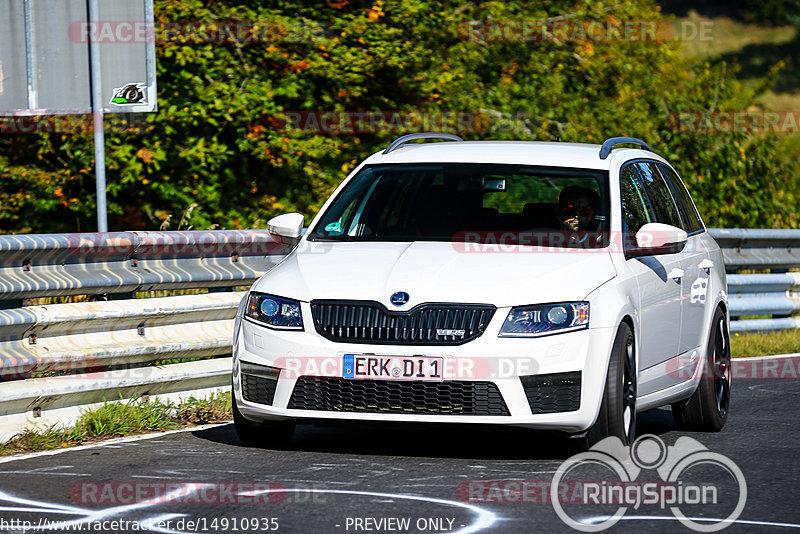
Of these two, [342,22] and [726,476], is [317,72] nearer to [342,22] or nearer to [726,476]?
[342,22]

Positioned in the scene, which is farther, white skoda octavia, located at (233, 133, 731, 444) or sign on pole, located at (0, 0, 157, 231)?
sign on pole, located at (0, 0, 157, 231)

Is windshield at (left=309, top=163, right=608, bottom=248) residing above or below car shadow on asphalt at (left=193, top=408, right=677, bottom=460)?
above

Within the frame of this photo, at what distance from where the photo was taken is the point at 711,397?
29.1 ft

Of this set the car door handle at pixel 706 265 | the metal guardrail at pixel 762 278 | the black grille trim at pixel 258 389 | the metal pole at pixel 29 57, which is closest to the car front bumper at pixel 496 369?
the black grille trim at pixel 258 389

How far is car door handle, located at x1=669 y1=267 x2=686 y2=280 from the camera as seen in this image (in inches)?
332

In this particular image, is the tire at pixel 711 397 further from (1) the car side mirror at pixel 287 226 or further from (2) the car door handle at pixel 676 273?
(1) the car side mirror at pixel 287 226

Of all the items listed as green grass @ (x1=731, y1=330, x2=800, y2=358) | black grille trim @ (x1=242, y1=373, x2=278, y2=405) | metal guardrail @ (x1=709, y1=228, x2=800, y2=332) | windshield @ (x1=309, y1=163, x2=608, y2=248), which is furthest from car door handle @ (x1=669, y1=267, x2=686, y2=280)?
metal guardrail @ (x1=709, y1=228, x2=800, y2=332)

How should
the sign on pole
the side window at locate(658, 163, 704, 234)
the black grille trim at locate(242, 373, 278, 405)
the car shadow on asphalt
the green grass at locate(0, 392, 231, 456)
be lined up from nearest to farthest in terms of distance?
the car shadow on asphalt → the black grille trim at locate(242, 373, 278, 405) → the green grass at locate(0, 392, 231, 456) → the side window at locate(658, 163, 704, 234) → the sign on pole

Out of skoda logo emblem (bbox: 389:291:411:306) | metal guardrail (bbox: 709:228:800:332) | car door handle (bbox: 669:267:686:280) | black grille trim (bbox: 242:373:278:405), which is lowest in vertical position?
metal guardrail (bbox: 709:228:800:332)

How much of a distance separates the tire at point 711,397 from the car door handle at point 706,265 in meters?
0.29

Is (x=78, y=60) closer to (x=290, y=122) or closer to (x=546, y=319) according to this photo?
(x=546, y=319)

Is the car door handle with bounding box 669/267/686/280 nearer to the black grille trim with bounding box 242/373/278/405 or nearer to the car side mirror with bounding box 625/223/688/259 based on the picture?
the car side mirror with bounding box 625/223/688/259

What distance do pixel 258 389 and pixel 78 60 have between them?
5180 mm

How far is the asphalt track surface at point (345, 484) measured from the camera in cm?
564
